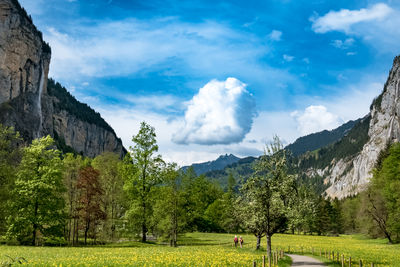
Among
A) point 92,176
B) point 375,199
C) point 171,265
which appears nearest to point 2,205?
point 92,176

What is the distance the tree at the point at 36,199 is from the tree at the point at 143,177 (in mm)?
8974

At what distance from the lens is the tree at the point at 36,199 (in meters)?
37.5

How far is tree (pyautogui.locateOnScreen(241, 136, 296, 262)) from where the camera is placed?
26.4 m

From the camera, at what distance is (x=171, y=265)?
1873 centimetres

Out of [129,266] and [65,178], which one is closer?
[129,266]

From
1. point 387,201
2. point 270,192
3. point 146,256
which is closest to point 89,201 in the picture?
point 146,256

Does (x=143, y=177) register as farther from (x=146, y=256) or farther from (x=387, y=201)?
(x=387, y=201)

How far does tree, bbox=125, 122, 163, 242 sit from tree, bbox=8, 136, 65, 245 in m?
8.97

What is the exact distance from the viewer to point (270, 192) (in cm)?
2658

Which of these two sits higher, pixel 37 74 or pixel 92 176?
pixel 37 74

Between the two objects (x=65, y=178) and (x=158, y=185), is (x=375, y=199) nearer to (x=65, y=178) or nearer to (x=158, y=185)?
(x=158, y=185)

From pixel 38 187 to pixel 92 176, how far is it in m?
7.22

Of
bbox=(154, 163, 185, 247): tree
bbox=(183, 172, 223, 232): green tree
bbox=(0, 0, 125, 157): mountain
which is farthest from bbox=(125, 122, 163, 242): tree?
bbox=(0, 0, 125, 157): mountain

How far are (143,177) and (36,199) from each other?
13.4 m
